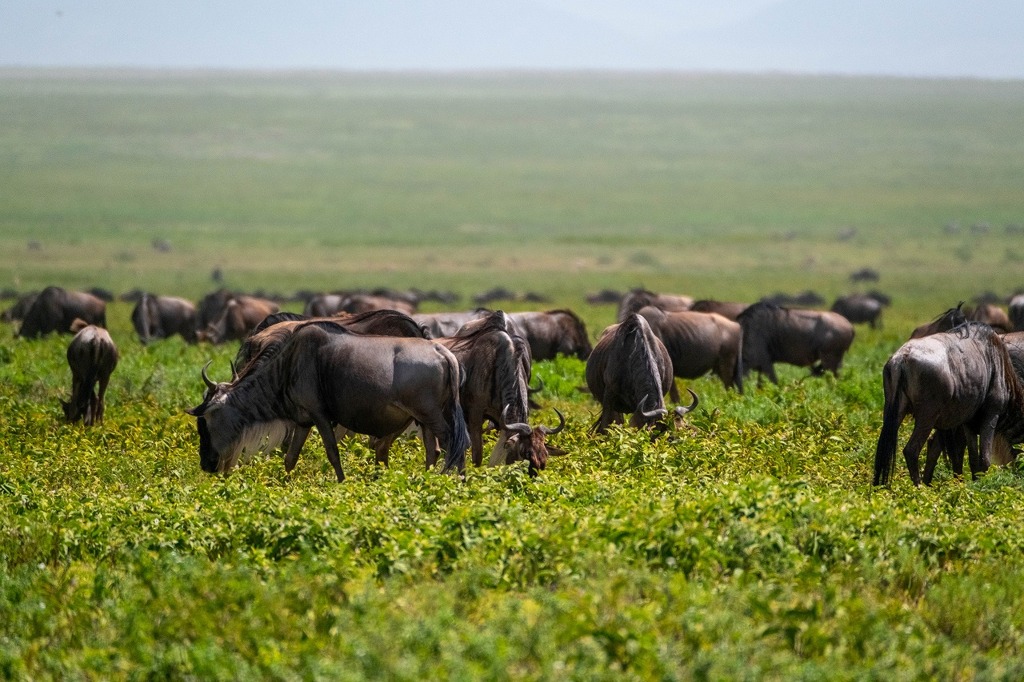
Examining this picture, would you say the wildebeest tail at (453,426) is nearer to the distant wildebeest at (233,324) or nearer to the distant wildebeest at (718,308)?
the distant wildebeest at (718,308)

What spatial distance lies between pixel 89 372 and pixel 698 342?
7428 millimetres

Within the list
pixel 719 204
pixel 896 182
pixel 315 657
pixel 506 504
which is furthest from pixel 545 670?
pixel 896 182

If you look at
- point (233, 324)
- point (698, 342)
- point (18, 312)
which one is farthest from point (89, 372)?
point (18, 312)

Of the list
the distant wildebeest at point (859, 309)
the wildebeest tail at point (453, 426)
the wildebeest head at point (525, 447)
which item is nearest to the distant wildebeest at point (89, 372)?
the wildebeest tail at point (453, 426)

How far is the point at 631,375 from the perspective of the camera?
43.4ft

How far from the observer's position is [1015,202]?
4498 inches

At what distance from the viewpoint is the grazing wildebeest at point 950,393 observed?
36.0 ft

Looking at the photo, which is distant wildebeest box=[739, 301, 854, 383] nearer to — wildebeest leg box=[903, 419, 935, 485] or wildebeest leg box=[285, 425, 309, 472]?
wildebeest leg box=[903, 419, 935, 485]

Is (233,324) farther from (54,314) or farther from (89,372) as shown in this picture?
Result: (89,372)

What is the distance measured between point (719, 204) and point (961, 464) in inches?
4144

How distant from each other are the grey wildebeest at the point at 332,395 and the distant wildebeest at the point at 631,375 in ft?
8.06

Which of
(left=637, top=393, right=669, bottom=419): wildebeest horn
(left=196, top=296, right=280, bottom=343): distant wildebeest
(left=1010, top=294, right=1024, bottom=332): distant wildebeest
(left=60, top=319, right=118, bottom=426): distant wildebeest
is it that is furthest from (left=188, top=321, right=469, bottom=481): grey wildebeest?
(left=196, top=296, right=280, bottom=343): distant wildebeest

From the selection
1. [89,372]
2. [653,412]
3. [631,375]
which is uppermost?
[631,375]

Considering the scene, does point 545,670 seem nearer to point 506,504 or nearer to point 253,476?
Answer: point 506,504
